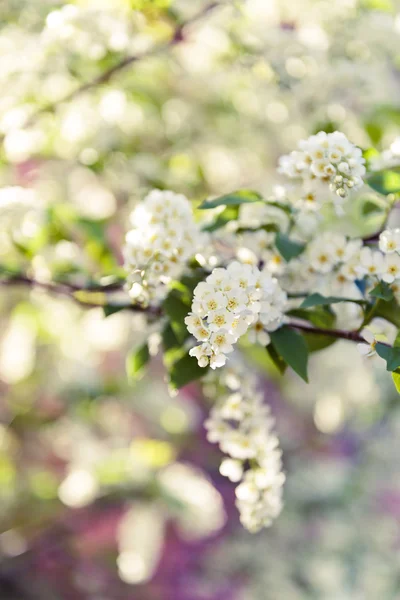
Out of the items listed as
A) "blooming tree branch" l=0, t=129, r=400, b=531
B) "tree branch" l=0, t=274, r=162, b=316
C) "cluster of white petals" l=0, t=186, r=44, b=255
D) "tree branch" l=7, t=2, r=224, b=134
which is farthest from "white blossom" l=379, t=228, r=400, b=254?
"tree branch" l=7, t=2, r=224, b=134

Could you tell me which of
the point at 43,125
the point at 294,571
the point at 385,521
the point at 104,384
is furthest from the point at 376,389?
the point at 43,125

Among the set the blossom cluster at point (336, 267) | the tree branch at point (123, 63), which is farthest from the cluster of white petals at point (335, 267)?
the tree branch at point (123, 63)

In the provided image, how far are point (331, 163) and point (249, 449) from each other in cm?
40

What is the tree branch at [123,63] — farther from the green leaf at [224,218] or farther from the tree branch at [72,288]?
the green leaf at [224,218]

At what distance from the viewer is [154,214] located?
0.81 metres

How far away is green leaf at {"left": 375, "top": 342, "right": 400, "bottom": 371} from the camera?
2.12 ft

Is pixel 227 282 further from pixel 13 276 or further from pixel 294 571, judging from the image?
pixel 294 571

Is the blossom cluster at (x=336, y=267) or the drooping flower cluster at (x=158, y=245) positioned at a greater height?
the drooping flower cluster at (x=158, y=245)

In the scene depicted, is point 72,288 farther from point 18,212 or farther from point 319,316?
point 319,316

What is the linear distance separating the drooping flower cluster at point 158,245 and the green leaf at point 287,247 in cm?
10

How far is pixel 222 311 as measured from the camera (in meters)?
0.65

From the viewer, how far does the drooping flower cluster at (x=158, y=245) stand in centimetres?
78

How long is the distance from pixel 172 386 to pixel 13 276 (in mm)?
452

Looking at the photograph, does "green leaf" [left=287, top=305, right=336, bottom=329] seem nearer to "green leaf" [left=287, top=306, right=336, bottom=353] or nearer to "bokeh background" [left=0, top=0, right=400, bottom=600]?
"green leaf" [left=287, top=306, right=336, bottom=353]
